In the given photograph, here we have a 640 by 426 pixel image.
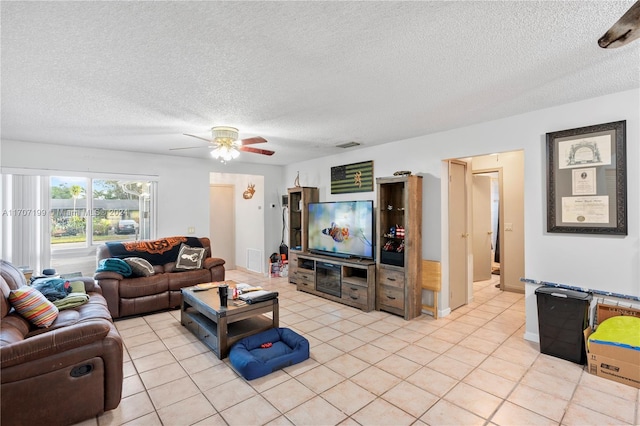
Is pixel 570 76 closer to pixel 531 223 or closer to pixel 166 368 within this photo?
pixel 531 223

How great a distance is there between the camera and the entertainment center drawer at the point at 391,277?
3922mm

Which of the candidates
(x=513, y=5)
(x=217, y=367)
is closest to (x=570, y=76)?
(x=513, y=5)

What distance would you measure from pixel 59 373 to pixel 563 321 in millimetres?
3888

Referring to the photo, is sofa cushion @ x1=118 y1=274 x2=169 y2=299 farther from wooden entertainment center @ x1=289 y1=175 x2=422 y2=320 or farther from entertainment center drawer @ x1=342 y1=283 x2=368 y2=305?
entertainment center drawer @ x1=342 y1=283 x2=368 y2=305

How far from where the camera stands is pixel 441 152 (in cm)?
390

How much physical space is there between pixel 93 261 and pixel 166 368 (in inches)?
122

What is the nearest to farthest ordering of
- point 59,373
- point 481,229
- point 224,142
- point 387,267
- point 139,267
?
point 59,373 → point 224,142 → point 387,267 → point 139,267 → point 481,229

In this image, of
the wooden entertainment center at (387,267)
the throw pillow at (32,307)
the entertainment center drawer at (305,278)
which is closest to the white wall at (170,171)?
the entertainment center drawer at (305,278)

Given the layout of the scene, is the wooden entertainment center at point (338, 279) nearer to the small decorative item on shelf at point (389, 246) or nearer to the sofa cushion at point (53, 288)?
the small decorative item on shelf at point (389, 246)

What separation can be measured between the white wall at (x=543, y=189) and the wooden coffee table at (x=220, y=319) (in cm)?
227

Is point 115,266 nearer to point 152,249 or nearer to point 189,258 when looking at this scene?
point 152,249

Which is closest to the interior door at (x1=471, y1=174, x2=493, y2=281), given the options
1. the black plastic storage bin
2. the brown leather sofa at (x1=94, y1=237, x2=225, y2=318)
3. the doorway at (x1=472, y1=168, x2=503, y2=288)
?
the doorway at (x1=472, y1=168, x2=503, y2=288)

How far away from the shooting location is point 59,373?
185 cm

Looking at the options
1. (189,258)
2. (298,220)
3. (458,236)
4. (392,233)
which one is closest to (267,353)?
(392,233)
